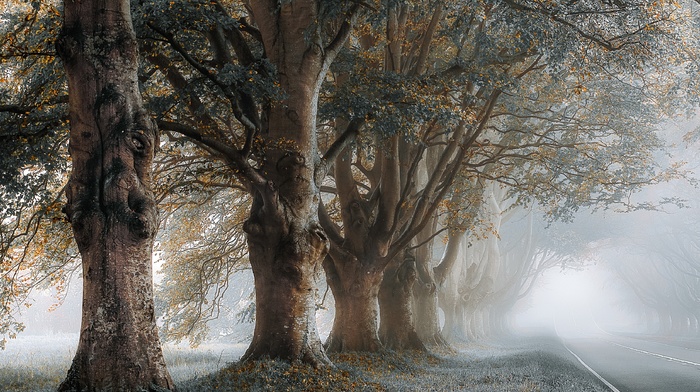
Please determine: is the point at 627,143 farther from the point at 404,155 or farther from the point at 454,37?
the point at 454,37

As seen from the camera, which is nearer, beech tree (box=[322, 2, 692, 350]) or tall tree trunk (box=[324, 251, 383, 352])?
beech tree (box=[322, 2, 692, 350])

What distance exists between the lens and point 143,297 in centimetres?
786

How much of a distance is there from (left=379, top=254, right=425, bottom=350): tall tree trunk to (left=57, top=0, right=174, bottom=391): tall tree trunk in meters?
11.9

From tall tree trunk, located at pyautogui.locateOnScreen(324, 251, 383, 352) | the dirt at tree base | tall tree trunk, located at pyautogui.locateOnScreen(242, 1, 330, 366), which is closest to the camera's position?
the dirt at tree base

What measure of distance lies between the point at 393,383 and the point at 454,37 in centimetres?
689

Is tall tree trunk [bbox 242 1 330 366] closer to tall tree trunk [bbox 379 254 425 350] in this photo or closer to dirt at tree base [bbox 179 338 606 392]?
dirt at tree base [bbox 179 338 606 392]

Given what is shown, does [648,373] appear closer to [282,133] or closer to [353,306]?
[353,306]

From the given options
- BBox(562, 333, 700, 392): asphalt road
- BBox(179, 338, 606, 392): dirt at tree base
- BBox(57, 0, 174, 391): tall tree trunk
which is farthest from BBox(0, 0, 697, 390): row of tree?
BBox(562, 333, 700, 392): asphalt road

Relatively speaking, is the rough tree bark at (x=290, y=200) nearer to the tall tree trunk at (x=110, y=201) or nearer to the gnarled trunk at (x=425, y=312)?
the tall tree trunk at (x=110, y=201)

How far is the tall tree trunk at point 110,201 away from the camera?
7.57 meters

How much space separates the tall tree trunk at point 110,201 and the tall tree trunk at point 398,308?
11.9 meters

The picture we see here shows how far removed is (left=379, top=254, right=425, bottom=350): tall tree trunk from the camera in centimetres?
1906

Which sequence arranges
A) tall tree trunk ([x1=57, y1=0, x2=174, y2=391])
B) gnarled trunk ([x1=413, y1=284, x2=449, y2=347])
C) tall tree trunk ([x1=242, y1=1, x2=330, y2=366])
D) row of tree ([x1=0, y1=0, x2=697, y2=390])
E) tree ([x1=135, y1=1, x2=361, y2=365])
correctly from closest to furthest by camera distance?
tall tree trunk ([x1=57, y1=0, x2=174, y2=391]) < row of tree ([x1=0, y1=0, x2=697, y2=390]) < tree ([x1=135, y1=1, x2=361, y2=365]) < tall tree trunk ([x1=242, y1=1, x2=330, y2=366]) < gnarled trunk ([x1=413, y1=284, x2=449, y2=347])

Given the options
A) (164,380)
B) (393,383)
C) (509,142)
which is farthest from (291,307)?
(509,142)
